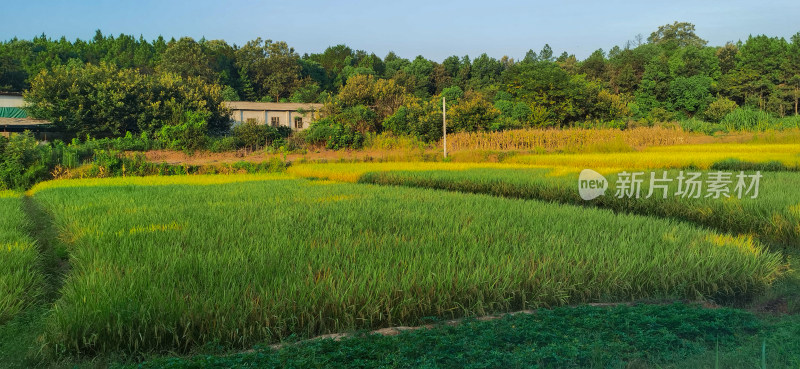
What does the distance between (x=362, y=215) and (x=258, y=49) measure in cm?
4611

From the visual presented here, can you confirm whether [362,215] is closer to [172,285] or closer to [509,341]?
[172,285]

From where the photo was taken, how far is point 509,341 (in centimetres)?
267

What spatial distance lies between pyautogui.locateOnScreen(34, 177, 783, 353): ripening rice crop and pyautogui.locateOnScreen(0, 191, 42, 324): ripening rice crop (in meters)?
0.25

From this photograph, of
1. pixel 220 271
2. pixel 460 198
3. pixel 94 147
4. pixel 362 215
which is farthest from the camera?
pixel 94 147

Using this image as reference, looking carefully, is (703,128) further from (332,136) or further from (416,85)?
(416,85)

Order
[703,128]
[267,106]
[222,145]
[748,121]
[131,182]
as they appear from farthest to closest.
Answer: [267,106] → [703,128] → [748,121] → [222,145] → [131,182]

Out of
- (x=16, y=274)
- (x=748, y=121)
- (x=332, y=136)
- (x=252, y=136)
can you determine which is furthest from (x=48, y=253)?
(x=748, y=121)

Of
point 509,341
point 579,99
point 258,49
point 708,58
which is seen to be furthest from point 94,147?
point 708,58
